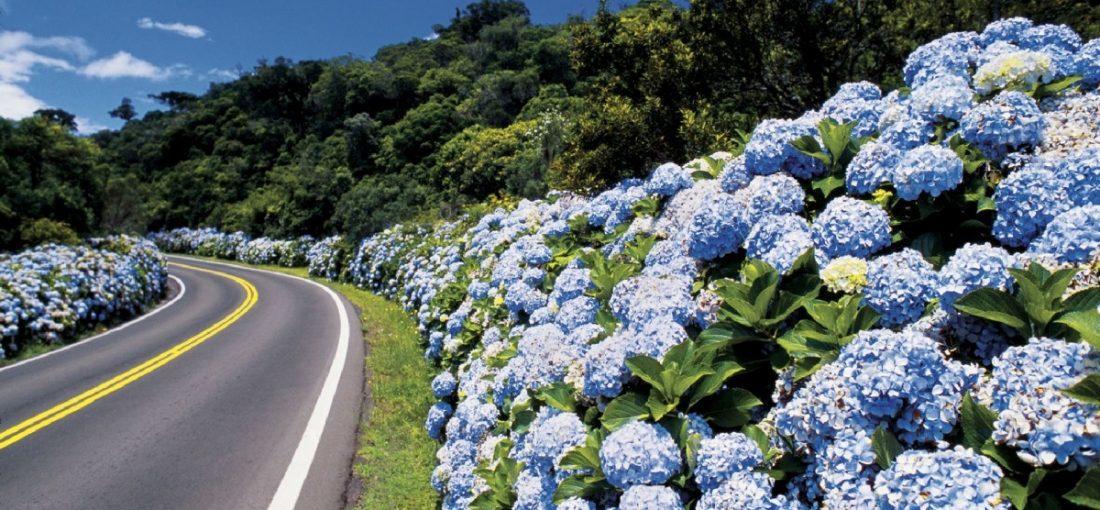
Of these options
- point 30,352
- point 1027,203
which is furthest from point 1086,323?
point 30,352

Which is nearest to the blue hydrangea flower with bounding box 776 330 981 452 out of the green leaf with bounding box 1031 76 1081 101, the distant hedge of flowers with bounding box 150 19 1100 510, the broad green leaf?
the distant hedge of flowers with bounding box 150 19 1100 510

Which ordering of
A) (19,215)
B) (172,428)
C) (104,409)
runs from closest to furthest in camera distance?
(172,428) < (104,409) < (19,215)

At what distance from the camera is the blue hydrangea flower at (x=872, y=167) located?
2.71 m

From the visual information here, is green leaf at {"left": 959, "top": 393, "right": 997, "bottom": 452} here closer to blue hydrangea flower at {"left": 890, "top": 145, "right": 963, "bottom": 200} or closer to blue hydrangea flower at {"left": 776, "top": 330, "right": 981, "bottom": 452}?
blue hydrangea flower at {"left": 776, "top": 330, "right": 981, "bottom": 452}

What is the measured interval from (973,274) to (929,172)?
2.25 feet

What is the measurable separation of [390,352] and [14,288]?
9530mm

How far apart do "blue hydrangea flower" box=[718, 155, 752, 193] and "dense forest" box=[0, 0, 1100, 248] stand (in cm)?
363

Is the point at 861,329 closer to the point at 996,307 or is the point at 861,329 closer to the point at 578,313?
the point at 996,307

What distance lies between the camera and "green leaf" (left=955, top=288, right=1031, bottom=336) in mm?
1819

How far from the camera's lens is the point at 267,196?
140 feet

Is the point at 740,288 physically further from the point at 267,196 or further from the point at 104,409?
the point at 267,196

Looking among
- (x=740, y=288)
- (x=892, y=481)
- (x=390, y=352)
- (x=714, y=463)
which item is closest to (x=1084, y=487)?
(x=892, y=481)

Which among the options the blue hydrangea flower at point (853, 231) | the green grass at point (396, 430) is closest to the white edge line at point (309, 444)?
the green grass at point (396, 430)

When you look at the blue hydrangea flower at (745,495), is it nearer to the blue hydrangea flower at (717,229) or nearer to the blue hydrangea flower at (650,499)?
the blue hydrangea flower at (650,499)
